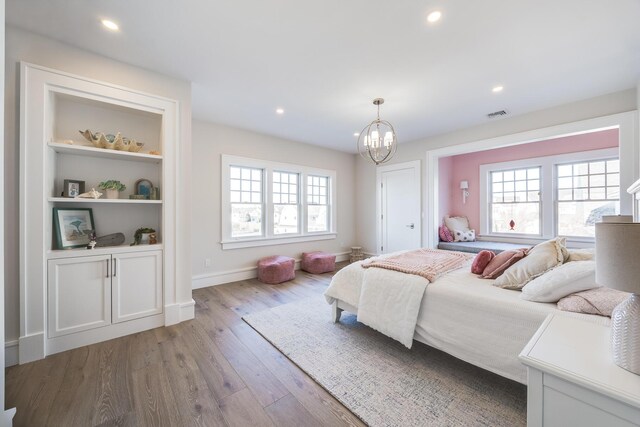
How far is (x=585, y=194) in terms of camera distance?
4.21 metres

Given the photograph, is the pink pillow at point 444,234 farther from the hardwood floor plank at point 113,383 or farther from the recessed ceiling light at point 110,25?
the recessed ceiling light at point 110,25

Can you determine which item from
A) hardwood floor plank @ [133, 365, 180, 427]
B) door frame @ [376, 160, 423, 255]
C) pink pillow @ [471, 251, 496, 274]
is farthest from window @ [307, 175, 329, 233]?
hardwood floor plank @ [133, 365, 180, 427]

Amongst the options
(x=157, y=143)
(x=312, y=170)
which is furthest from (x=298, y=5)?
(x=312, y=170)

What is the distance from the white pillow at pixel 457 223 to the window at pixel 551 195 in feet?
1.04

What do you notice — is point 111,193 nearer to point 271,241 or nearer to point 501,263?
point 271,241

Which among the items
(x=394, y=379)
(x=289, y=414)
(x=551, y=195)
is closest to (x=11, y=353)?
(x=289, y=414)

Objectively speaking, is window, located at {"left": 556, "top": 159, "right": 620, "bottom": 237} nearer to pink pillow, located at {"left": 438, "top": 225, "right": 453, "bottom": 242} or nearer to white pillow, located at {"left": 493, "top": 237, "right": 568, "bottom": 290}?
pink pillow, located at {"left": 438, "top": 225, "right": 453, "bottom": 242}

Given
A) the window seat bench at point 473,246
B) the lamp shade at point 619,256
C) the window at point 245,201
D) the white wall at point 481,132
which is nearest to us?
the lamp shade at point 619,256

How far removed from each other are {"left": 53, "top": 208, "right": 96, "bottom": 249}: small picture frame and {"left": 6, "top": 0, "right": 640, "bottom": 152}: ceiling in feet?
4.82

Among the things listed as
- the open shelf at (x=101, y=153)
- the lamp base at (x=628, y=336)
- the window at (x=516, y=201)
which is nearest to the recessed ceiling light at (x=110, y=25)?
the open shelf at (x=101, y=153)

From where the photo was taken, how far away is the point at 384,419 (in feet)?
4.71

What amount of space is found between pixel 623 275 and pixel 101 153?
3.50 m

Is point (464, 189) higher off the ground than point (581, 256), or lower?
higher

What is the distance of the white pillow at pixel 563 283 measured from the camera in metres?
1.46
